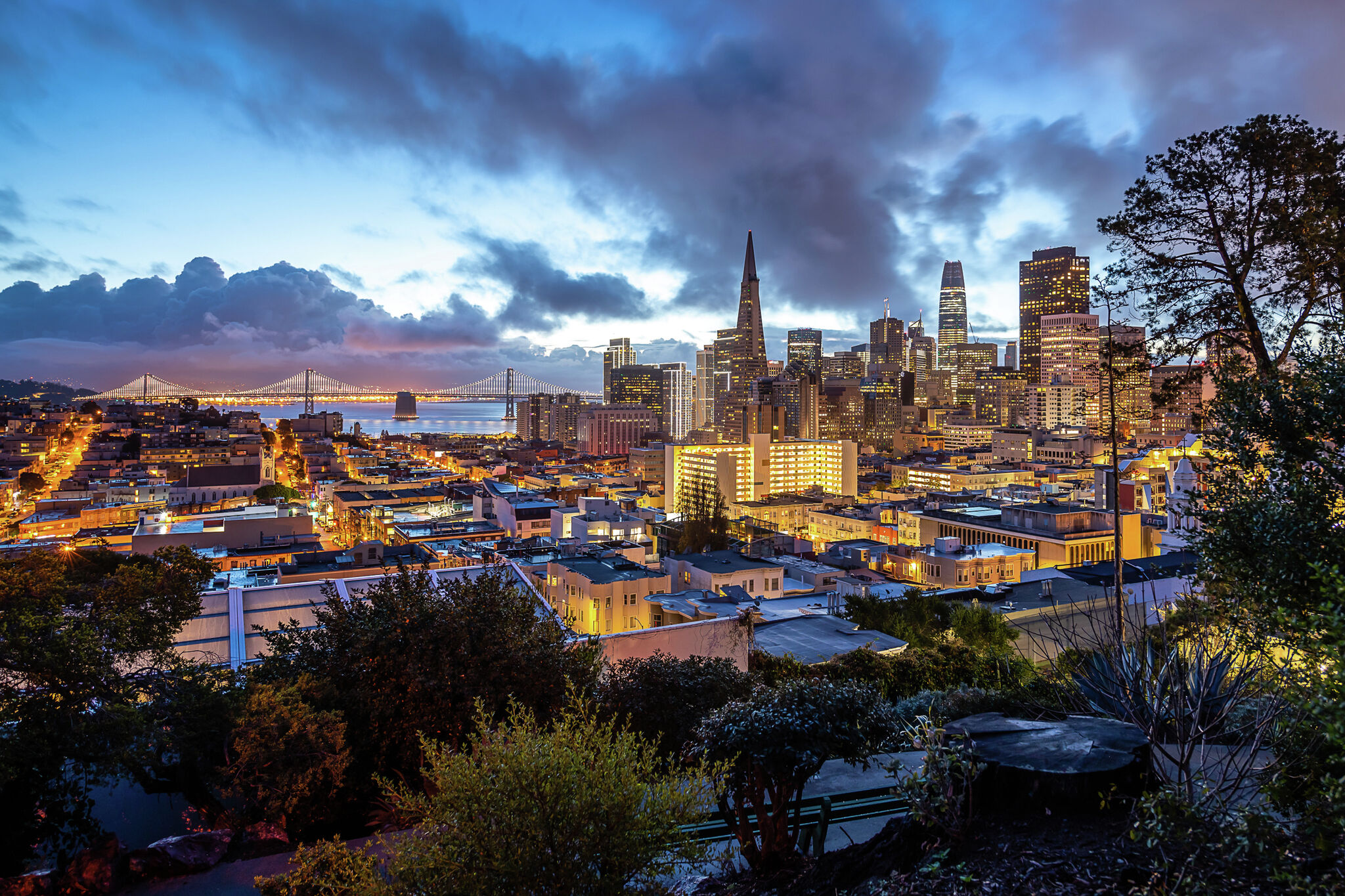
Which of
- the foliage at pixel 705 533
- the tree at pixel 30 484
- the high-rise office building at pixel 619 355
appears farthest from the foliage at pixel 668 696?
the high-rise office building at pixel 619 355

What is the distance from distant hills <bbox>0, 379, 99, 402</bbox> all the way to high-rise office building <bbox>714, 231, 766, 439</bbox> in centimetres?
9926

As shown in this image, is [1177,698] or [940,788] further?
[1177,698]

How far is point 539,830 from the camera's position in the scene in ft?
8.59

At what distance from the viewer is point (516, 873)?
2562mm

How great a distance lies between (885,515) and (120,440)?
58955 mm

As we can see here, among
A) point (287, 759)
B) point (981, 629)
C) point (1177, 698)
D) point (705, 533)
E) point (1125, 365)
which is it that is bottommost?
point (705, 533)

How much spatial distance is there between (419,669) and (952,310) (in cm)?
19706

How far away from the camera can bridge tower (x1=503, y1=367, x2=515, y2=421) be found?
15412cm

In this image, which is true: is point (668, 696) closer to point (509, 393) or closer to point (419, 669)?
point (419, 669)

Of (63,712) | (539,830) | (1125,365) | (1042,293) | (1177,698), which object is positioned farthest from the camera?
(1042,293)

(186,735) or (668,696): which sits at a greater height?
(186,735)

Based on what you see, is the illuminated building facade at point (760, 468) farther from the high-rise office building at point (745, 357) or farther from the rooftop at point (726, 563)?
the high-rise office building at point (745, 357)

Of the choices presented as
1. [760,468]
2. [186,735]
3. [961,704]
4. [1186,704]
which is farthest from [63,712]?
[760,468]

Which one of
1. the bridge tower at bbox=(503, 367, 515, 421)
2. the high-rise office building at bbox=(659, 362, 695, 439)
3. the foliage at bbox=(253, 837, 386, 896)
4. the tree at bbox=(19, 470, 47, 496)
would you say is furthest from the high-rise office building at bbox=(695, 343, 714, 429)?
the foliage at bbox=(253, 837, 386, 896)
